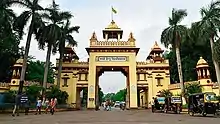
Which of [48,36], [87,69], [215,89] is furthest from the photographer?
[87,69]

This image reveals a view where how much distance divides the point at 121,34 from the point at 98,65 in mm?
8107

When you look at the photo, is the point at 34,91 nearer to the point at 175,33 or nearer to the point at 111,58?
the point at 111,58

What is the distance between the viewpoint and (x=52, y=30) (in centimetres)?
3238

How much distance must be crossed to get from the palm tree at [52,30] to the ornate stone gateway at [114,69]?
27.2 feet

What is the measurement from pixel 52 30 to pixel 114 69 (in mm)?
14117

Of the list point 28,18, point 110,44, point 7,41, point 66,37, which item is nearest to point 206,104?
point 28,18

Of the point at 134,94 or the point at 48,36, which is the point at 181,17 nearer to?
the point at 134,94

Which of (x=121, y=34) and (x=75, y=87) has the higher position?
(x=121, y=34)

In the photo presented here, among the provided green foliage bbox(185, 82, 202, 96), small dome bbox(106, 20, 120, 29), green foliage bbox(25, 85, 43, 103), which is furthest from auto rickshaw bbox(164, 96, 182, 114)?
small dome bbox(106, 20, 120, 29)

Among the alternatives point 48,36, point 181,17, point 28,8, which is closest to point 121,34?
point 181,17

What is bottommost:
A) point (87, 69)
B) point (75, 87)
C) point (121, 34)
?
point (75, 87)

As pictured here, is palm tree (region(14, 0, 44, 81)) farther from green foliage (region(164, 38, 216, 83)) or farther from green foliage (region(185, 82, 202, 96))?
green foliage (region(164, 38, 216, 83))

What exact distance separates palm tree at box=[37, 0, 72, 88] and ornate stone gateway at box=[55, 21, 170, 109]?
27.2 ft

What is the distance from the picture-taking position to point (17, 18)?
2852 cm
